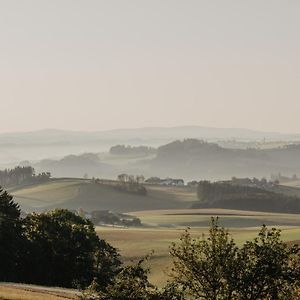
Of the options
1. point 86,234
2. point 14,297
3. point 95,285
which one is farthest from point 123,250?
point 95,285

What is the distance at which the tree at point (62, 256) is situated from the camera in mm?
81312

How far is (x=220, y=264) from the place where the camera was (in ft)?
122

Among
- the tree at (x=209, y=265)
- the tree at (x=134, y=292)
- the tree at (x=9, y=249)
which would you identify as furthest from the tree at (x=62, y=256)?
the tree at (x=209, y=265)

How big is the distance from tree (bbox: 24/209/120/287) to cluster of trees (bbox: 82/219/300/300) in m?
39.9

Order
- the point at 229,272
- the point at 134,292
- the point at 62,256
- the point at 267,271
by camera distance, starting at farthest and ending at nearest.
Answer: the point at 62,256
the point at 134,292
the point at 267,271
the point at 229,272

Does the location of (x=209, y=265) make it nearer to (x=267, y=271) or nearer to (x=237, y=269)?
(x=237, y=269)

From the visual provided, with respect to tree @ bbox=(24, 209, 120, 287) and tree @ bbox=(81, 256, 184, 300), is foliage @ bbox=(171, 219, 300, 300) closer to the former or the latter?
tree @ bbox=(81, 256, 184, 300)

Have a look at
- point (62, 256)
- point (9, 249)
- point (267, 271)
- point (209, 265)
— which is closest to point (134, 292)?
point (209, 265)

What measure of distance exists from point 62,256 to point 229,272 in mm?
48678

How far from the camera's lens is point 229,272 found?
37031mm

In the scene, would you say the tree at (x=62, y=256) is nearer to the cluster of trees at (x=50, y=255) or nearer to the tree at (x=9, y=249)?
the cluster of trees at (x=50, y=255)

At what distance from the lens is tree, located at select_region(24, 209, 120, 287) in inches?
3201

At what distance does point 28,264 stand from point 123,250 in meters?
85.7

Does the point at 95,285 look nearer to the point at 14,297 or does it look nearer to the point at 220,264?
the point at 220,264
